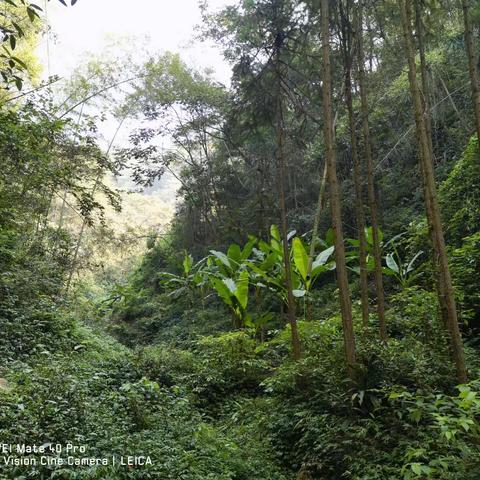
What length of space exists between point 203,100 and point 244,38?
28.3 feet

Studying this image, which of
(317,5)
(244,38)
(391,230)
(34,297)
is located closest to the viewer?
(317,5)

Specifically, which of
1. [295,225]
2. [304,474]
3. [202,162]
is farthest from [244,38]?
[202,162]

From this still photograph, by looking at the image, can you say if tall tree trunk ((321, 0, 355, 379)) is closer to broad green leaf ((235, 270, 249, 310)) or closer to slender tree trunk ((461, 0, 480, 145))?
slender tree trunk ((461, 0, 480, 145))

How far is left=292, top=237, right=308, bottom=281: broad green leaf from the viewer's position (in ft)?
27.1

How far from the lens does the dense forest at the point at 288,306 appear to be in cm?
364

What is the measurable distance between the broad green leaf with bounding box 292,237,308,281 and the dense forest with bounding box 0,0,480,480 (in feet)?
0.16

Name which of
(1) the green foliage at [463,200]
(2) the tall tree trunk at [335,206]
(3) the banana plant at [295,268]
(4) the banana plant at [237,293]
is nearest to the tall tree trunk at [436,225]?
(2) the tall tree trunk at [335,206]

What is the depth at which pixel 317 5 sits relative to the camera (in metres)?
5.41

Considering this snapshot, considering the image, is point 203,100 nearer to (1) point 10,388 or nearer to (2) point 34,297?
(2) point 34,297

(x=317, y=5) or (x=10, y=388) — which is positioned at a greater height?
(x=317, y=5)

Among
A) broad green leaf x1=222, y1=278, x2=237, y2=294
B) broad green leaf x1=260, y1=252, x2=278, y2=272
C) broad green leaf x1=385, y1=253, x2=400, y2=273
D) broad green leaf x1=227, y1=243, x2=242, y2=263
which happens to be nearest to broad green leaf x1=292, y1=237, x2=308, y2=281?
broad green leaf x1=260, y1=252, x2=278, y2=272

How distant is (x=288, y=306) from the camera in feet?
21.1

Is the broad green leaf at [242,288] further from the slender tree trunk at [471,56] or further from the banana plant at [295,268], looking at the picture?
the slender tree trunk at [471,56]

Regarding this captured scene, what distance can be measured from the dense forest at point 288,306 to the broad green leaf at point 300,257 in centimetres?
5
